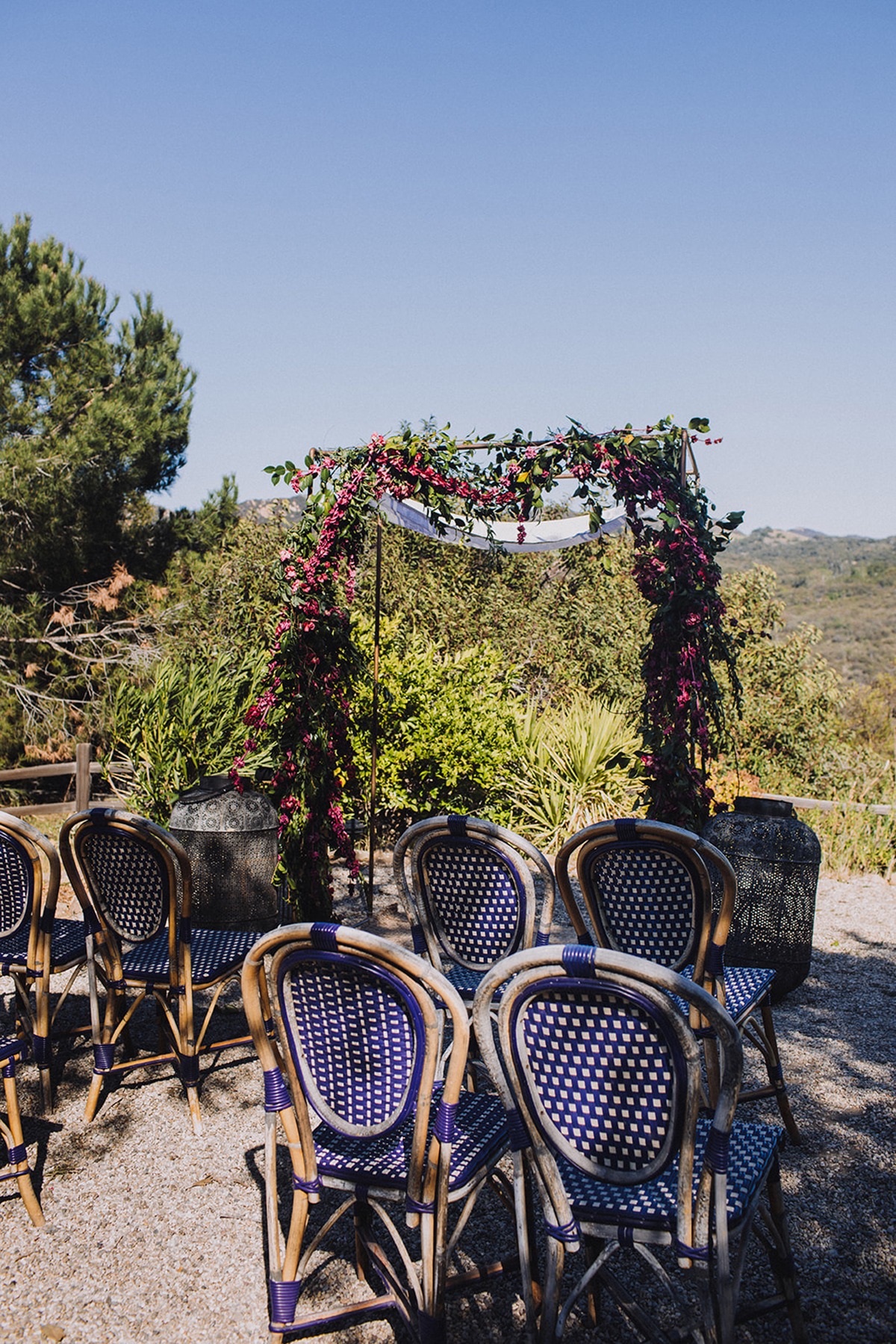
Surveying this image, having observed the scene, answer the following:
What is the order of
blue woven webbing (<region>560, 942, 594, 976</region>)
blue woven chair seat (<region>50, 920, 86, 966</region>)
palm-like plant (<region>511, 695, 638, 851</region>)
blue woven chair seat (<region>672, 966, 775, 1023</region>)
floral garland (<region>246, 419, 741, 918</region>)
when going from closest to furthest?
blue woven webbing (<region>560, 942, 594, 976</region>)
blue woven chair seat (<region>672, 966, 775, 1023</region>)
blue woven chair seat (<region>50, 920, 86, 966</region>)
floral garland (<region>246, 419, 741, 918</region>)
palm-like plant (<region>511, 695, 638, 851</region>)

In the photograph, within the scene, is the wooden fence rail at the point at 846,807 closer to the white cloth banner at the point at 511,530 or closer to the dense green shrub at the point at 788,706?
the white cloth banner at the point at 511,530

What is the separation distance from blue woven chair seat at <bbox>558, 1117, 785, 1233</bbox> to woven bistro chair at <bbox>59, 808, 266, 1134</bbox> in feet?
5.30

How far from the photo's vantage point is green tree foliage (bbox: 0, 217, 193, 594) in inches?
436

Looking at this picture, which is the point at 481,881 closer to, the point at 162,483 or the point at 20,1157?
the point at 20,1157

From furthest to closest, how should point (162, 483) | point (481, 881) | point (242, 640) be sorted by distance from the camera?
point (162, 483), point (242, 640), point (481, 881)

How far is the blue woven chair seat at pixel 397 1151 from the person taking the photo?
1.97 metres

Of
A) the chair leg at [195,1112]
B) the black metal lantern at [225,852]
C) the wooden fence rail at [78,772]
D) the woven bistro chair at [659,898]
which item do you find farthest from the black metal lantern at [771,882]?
the wooden fence rail at [78,772]

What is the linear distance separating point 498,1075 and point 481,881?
1.20 metres

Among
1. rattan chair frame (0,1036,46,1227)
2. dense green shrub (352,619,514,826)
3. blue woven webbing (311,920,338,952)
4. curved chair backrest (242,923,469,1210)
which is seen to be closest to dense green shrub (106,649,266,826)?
dense green shrub (352,619,514,826)

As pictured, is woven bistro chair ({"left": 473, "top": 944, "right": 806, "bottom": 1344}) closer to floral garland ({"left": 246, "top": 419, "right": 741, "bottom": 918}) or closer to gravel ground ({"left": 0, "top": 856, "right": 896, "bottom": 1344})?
gravel ground ({"left": 0, "top": 856, "right": 896, "bottom": 1344})

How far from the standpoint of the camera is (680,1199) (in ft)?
5.71

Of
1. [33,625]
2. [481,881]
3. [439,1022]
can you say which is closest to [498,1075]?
[439,1022]

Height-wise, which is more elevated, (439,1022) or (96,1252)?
(439,1022)

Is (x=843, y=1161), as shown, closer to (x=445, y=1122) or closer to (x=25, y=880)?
(x=445, y=1122)
